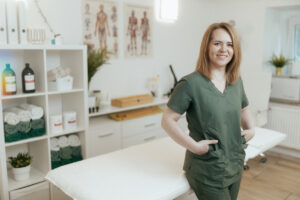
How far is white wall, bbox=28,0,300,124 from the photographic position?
11.1 ft

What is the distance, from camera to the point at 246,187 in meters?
2.94

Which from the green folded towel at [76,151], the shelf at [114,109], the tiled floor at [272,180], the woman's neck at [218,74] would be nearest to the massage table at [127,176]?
the woman's neck at [218,74]

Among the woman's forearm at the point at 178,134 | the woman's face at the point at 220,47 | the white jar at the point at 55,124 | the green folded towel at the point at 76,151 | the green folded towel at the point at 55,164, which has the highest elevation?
the woman's face at the point at 220,47

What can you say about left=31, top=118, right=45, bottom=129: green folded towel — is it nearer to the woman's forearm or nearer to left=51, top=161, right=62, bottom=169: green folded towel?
left=51, top=161, right=62, bottom=169: green folded towel

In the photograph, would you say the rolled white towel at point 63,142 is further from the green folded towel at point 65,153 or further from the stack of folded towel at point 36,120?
the stack of folded towel at point 36,120

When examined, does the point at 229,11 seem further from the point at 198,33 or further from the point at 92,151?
the point at 92,151

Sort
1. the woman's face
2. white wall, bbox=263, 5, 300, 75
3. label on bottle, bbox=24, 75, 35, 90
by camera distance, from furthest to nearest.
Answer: white wall, bbox=263, 5, 300, 75 → label on bottle, bbox=24, 75, 35, 90 → the woman's face

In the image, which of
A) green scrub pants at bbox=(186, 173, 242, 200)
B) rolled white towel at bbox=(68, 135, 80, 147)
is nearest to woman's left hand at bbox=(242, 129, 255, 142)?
green scrub pants at bbox=(186, 173, 242, 200)

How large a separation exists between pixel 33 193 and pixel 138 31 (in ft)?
6.95

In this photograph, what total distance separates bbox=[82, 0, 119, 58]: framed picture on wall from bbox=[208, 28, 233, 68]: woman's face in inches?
71.7

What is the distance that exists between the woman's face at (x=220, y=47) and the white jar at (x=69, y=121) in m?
1.50

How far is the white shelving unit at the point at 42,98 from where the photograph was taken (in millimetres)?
2299

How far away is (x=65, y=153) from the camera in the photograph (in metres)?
2.64

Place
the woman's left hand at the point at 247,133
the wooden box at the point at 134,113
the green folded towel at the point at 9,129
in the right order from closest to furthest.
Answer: the woman's left hand at the point at 247,133 < the green folded towel at the point at 9,129 < the wooden box at the point at 134,113
